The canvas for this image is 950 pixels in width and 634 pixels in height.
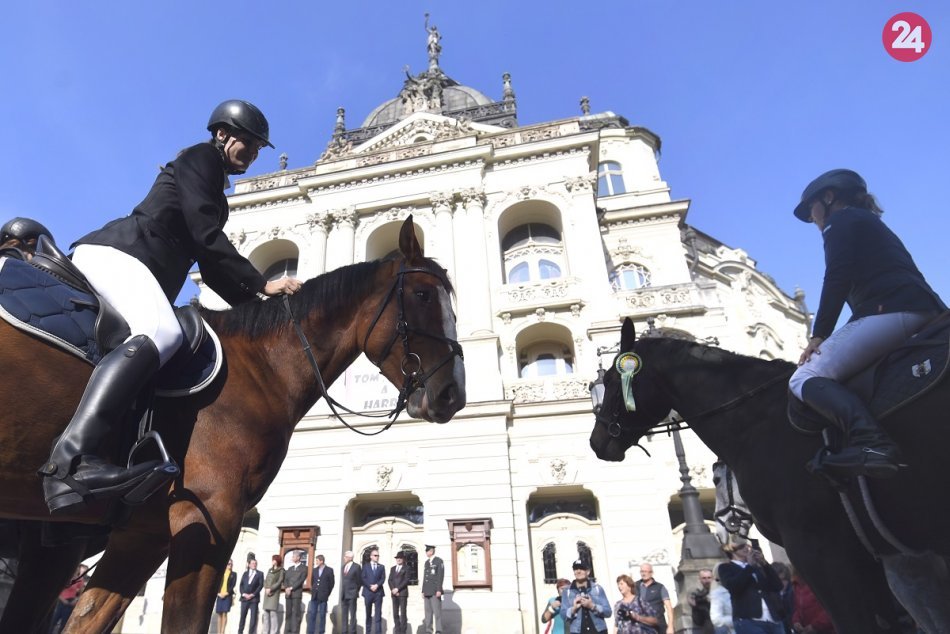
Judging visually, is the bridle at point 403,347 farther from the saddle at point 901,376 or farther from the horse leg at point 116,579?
the saddle at point 901,376

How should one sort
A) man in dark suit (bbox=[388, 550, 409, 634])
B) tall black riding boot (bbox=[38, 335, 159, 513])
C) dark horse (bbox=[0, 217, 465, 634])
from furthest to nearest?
man in dark suit (bbox=[388, 550, 409, 634]), dark horse (bbox=[0, 217, 465, 634]), tall black riding boot (bbox=[38, 335, 159, 513])

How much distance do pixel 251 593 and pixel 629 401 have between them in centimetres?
1293

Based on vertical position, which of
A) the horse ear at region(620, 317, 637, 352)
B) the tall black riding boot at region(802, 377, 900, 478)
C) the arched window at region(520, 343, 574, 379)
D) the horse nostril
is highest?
the arched window at region(520, 343, 574, 379)

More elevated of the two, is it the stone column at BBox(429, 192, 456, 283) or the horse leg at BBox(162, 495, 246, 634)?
the stone column at BBox(429, 192, 456, 283)

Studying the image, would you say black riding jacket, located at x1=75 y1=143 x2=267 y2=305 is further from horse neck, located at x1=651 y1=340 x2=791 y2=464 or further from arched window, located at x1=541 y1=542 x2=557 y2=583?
arched window, located at x1=541 y1=542 x2=557 y2=583

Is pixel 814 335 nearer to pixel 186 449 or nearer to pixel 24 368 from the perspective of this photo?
pixel 186 449

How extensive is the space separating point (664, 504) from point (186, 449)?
17.6m

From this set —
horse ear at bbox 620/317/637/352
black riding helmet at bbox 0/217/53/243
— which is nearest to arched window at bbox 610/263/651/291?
horse ear at bbox 620/317/637/352

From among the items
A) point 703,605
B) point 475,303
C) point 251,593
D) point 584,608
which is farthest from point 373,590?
point 475,303

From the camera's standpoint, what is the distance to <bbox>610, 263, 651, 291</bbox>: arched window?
25.3m

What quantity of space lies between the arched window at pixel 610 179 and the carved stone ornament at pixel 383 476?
18.9 metres

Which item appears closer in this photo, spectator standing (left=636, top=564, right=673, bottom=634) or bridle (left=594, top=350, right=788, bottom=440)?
bridle (left=594, top=350, right=788, bottom=440)

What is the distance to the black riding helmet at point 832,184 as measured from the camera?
3768 mm

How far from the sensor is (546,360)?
74.9ft
